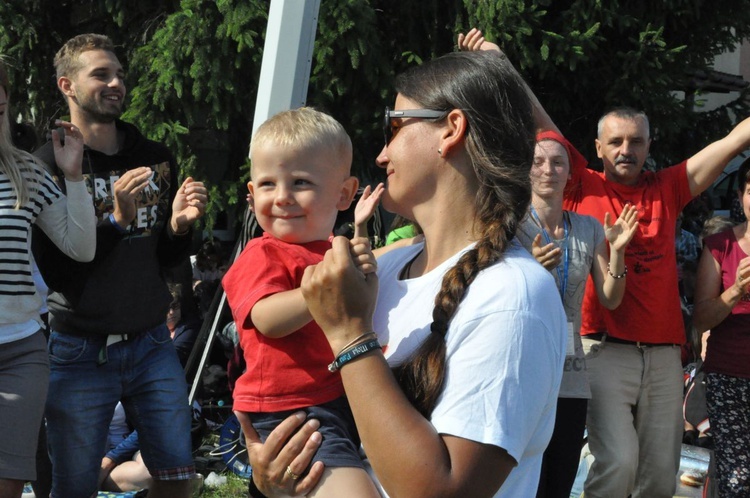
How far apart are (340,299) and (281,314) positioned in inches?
15.7

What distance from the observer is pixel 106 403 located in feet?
12.8

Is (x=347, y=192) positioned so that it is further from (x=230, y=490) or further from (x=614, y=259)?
(x=230, y=490)

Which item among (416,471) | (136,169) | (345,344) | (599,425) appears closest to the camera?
(416,471)

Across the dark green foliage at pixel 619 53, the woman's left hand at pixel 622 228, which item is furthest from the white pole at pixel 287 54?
the dark green foliage at pixel 619 53

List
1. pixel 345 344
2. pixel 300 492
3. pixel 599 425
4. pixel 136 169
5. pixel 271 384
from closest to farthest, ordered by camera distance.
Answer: pixel 345 344 < pixel 300 492 < pixel 271 384 < pixel 136 169 < pixel 599 425

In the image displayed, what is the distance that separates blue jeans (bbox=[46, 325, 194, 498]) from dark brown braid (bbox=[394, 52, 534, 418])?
243 cm

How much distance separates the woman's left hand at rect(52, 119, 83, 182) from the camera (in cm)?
362

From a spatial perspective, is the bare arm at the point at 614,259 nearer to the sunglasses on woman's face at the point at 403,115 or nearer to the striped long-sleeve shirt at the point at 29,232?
the striped long-sleeve shirt at the point at 29,232

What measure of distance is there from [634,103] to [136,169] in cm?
616

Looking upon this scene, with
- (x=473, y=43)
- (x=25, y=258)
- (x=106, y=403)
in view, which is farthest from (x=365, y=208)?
(x=106, y=403)

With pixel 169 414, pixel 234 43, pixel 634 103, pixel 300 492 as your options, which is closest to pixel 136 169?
pixel 169 414

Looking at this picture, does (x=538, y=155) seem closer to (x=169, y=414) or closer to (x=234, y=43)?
(x=169, y=414)

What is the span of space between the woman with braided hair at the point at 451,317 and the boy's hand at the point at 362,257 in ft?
0.07

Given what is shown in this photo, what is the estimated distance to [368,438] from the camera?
1618 mm
